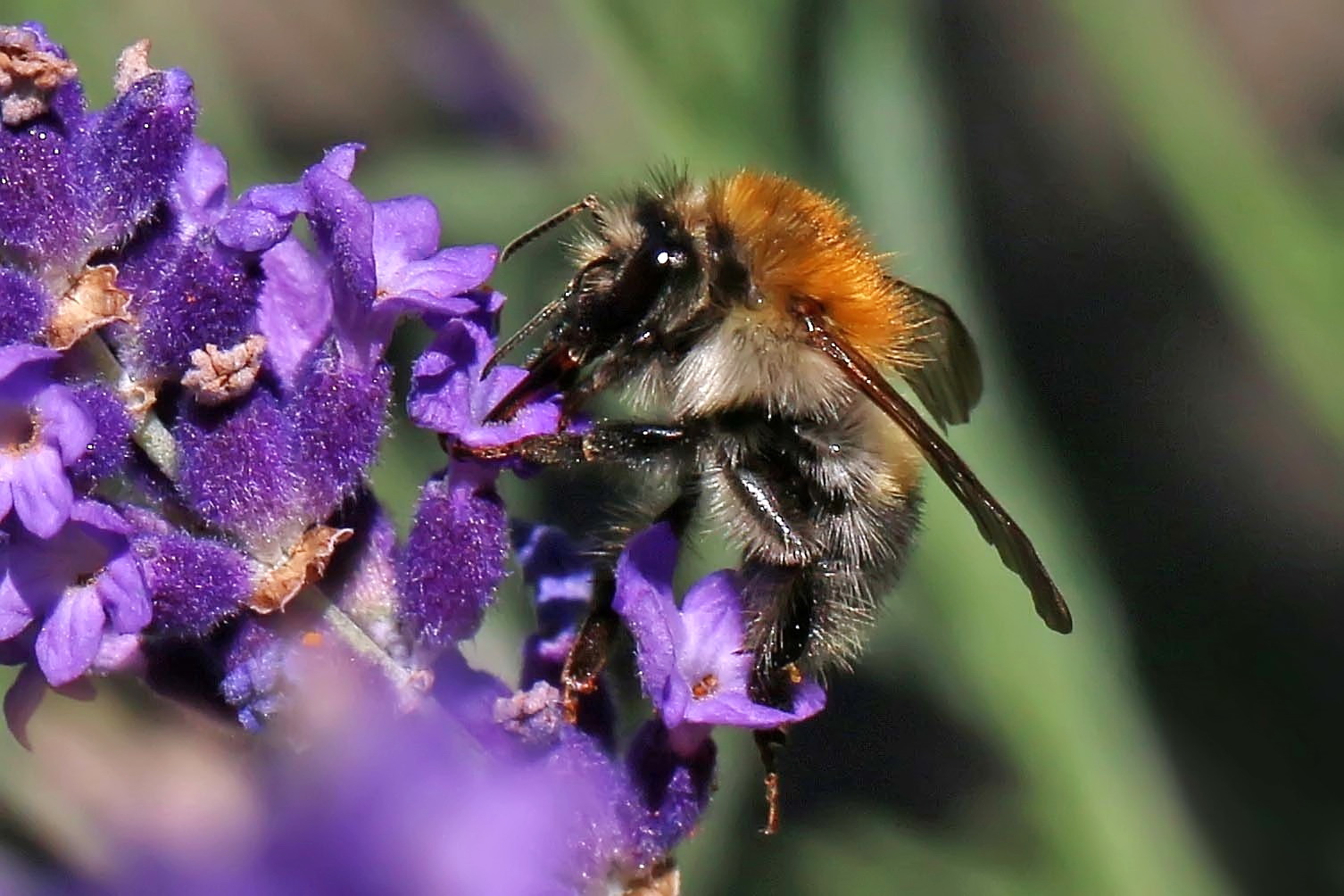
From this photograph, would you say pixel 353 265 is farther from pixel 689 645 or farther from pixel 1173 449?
pixel 1173 449

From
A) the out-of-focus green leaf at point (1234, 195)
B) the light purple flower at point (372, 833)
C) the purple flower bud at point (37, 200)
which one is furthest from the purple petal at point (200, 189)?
the out-of-focus green leaf at point (1234, 195)

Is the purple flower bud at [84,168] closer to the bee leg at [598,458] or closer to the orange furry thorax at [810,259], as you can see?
the bee leg at [598,458]

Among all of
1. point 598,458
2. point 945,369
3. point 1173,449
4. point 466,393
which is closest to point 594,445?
point 598,458

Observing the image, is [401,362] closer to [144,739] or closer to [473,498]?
[473,498]

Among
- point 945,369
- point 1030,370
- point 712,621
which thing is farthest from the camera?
point 1030,370

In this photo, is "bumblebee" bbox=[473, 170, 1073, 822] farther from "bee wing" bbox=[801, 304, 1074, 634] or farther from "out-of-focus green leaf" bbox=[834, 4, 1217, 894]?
"out-of-focus green leaf" bbox=[834, 4, 1217, 894]

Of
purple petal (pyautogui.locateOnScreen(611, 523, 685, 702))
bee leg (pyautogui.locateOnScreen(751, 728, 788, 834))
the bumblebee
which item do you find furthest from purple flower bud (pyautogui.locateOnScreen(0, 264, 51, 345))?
bee leg (pyautogui.locateOnScreen(751, 728, 788, 834))

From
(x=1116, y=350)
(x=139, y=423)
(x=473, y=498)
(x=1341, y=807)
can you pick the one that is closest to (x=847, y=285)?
(x=473, y=498)
